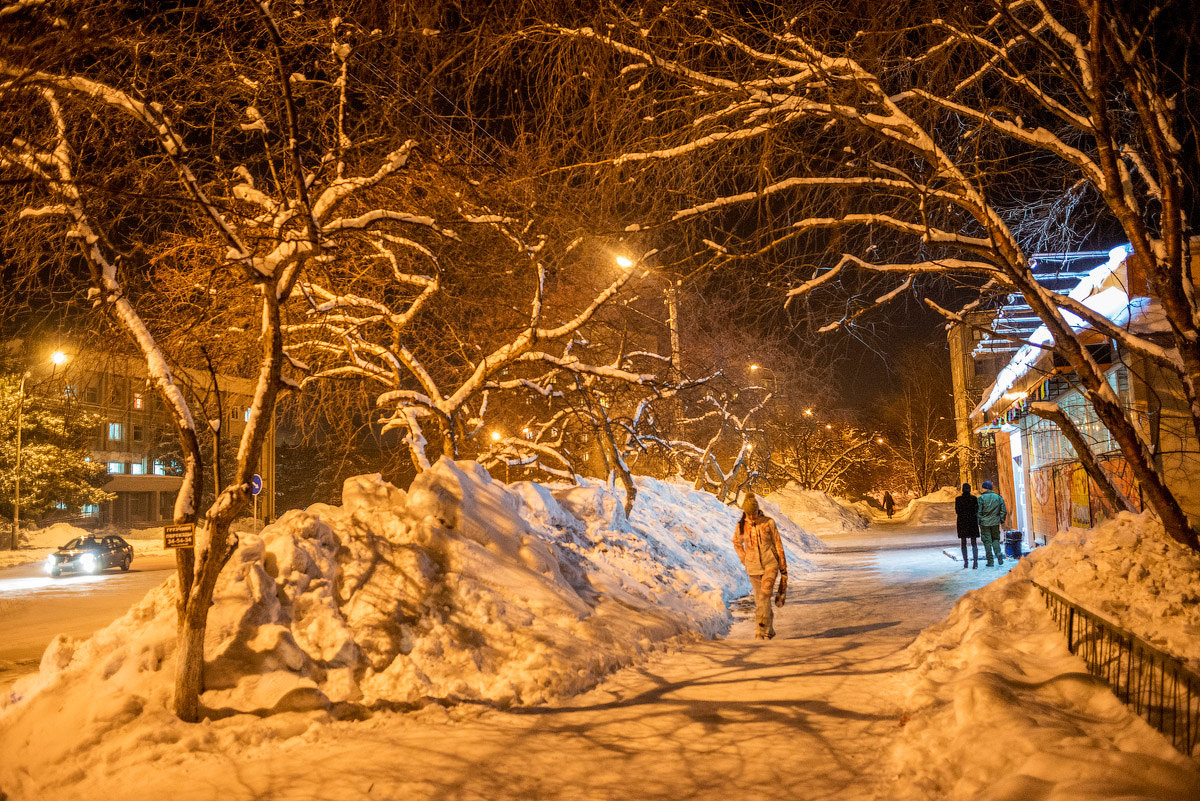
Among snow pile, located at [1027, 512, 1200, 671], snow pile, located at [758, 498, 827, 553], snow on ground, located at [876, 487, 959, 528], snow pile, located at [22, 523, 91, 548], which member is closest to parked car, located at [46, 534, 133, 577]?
snow pile, located at [22, 523, 91, 548]

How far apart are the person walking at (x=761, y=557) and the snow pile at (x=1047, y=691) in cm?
191

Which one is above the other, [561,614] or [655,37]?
Result: [655,37]

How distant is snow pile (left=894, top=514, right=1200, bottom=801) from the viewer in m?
4.02

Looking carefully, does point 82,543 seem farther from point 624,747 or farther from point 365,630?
point 624,747

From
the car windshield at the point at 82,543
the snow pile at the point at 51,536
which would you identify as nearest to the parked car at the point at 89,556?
the car windshield at the point at 82,543

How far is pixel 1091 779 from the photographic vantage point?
3879 mm

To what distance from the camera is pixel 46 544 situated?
38531 mm

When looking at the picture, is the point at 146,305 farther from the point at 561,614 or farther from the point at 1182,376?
the point at 1182,376

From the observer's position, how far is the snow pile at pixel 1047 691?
4020 mm

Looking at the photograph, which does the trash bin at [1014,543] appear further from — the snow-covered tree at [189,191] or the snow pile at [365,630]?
the snow-covered tree at [189,191]

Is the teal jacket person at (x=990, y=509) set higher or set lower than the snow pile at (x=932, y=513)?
higher

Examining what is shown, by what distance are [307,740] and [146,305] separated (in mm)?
8720

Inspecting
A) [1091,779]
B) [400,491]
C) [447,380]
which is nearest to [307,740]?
[400,491]

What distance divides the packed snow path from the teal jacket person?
906cm
